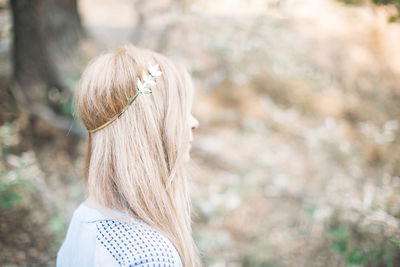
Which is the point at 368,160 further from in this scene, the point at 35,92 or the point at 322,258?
the point at 35,92

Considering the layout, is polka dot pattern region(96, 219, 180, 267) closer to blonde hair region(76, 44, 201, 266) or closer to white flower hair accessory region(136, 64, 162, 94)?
blonde hair region(76, 44, 201, 266)

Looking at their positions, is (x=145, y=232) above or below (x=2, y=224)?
above

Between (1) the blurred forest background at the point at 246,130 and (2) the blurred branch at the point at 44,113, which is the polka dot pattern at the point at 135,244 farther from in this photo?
(2) the blurred branch at the point at 44,113

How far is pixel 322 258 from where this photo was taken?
2.94m

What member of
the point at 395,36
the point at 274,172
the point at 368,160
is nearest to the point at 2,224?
the point at 274,172

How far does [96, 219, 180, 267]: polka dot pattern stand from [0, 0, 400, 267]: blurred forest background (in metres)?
0.97

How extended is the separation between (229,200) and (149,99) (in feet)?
5.65

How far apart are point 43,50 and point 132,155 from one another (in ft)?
8.62

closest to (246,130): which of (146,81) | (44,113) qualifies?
(44,113)

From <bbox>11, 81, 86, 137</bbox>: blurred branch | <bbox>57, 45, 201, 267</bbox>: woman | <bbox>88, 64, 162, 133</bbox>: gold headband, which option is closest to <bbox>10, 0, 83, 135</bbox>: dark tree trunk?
<bbox>11, 81, 86, 137</bbox>: blurred branch


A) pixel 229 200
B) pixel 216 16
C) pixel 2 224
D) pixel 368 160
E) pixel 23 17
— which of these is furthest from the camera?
pixel 368 160

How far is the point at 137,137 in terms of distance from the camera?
113 cm

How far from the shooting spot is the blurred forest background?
94.4 inches

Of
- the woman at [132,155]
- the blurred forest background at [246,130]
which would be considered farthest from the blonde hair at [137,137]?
the blurred forest background at [246,130]
